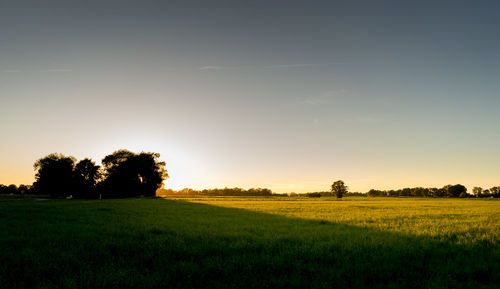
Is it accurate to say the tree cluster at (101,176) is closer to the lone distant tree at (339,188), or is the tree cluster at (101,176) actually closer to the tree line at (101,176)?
the tree line at (101,176)

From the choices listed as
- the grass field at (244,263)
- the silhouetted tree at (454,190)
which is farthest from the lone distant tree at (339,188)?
the grass field at (244,263)

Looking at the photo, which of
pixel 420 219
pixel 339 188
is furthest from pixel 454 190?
pixel 420 219

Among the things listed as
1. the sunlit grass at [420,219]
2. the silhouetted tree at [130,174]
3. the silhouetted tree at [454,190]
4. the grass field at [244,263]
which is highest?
the silhouetted tree at [130,174]

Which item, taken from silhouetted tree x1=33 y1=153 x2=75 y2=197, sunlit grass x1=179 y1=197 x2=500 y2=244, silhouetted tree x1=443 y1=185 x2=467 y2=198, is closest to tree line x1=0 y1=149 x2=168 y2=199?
silhouetted tree x1=33 y1=153 x2=75 y2=197

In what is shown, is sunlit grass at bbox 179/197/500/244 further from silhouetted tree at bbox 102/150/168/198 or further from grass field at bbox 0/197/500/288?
silhouetted tree at bbox 102/150/168/198

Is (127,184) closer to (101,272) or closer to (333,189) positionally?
(101,272)

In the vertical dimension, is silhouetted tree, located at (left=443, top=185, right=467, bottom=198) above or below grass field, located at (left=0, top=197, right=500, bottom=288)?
below

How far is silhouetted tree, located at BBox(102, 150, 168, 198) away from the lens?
79375mm

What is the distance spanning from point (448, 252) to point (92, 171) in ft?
322

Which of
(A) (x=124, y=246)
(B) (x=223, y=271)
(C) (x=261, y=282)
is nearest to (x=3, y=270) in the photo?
(A) (x=124, y=246)

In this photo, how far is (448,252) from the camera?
7.91 m

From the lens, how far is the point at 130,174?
8156cm

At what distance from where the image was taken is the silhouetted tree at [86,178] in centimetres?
7900

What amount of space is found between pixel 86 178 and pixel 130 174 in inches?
633
